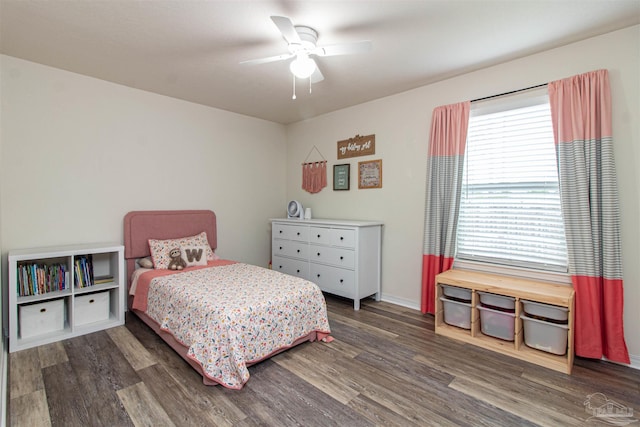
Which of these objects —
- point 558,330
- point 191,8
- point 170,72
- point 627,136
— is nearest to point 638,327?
point 558,330

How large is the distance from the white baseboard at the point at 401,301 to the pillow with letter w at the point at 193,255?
2215 mm

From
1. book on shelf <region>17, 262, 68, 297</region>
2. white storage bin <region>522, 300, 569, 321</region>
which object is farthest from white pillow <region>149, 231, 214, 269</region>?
white storage bin <region>522, 300, 569, 321</region>

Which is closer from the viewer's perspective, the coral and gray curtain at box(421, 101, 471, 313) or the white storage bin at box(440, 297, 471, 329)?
the white storage bin at box(440, 297, 471, 329)

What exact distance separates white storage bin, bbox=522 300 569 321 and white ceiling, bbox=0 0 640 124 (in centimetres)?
209

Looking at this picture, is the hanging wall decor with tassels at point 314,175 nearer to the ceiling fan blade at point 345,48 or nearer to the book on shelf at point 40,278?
the ceiling fan blade at point 345,48

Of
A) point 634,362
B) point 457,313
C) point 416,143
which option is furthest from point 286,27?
point 634,362

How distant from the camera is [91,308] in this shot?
9.75ft

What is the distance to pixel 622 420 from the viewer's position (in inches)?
70.2

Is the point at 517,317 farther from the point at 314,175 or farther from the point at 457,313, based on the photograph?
the point at 314,175

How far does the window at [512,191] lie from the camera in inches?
105

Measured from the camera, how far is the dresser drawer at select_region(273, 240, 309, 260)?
13.4 feet

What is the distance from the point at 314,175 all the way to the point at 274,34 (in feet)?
7.90

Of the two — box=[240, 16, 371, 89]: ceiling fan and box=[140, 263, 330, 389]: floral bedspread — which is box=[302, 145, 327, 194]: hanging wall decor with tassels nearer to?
box=[140, 263, 330, 389]: floral bedspread

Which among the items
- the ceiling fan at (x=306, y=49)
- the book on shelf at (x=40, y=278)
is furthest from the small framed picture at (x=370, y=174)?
the book on shelf at (x=40, y=278)
